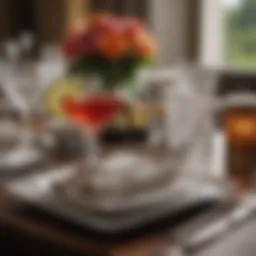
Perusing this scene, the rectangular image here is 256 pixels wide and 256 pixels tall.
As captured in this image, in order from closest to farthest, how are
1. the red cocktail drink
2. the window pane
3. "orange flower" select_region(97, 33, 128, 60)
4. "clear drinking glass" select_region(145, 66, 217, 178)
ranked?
"clear drinking glass" select_region(145, 66, 217, 178) < the red cocktail drink < "orange flower" select_region(97, 33, 128, 60) < the window pane

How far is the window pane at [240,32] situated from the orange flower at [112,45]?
4.48ft

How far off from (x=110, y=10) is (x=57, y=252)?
7.52 ft

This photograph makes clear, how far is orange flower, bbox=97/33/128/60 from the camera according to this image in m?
1.86

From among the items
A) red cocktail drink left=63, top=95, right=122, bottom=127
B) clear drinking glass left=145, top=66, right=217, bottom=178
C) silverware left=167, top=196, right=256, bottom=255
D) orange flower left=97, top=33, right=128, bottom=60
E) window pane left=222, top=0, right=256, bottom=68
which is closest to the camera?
silverware left=167, top=196, right=256, bottom=255

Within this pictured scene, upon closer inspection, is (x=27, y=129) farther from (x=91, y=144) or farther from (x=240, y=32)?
(x=240, y=32)

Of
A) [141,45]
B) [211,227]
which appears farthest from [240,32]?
[211,227]

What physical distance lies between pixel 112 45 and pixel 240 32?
4.78 feet

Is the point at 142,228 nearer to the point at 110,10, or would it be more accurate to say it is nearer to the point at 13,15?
the point at 110,10

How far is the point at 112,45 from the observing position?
6.10ft

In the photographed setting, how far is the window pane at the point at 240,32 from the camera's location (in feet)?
10.3

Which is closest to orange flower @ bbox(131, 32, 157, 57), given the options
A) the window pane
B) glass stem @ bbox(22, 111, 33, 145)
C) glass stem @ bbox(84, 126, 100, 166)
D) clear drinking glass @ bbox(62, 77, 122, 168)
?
clear drinking glass @ bbox(62, 77, 122, 168)

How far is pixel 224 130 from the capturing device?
1587mm

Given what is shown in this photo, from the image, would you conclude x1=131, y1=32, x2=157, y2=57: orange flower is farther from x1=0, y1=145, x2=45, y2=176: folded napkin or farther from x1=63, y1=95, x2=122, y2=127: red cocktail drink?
x1=0, y1=145, x2=45, y2=176: folded napkin

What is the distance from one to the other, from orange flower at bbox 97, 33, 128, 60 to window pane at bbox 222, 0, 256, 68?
4.48ft
